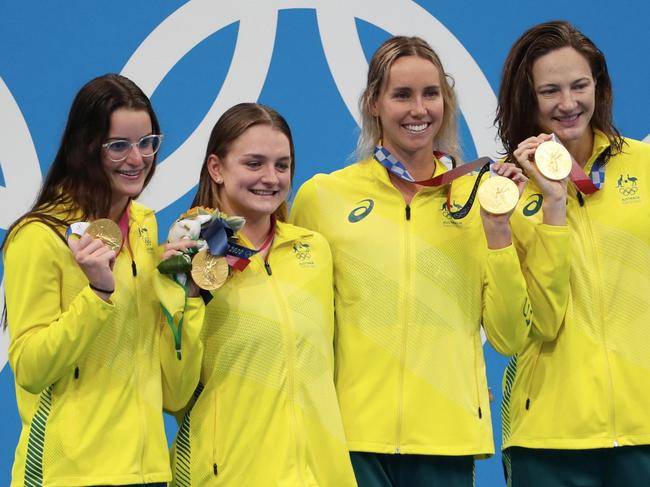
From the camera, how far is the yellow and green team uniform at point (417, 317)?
3.42m

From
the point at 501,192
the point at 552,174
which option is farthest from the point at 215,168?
the point at 552,174

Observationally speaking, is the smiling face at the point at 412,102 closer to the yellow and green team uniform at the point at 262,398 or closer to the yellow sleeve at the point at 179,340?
the yellow and green team uniform at the point at 262,398

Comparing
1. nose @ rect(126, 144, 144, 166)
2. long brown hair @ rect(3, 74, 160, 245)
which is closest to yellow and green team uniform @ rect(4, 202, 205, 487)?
long brown hair @ rect(3, 74, 160, 245)

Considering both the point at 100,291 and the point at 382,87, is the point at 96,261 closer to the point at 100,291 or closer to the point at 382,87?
the point at 100,291

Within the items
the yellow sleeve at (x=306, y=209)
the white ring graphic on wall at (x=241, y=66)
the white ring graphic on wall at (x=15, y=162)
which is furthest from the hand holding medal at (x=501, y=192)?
the white ring graphic on wall at (x=15, y=162)

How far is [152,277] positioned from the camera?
3.24 metres

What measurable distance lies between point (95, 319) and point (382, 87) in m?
1.14

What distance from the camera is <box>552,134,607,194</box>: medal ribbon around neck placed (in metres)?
3.49

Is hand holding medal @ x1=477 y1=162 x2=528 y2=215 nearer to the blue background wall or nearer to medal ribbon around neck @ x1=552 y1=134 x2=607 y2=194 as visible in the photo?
medal ribbon around neck @ x1=552 y1=134 x2=607 y2=194

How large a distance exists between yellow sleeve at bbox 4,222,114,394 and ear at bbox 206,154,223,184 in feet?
1.77

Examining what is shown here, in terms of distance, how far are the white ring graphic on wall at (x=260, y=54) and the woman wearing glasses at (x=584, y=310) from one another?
1.48 meters

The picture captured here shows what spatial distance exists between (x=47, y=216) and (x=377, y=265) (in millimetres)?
934

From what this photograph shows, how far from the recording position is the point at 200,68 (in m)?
4.99

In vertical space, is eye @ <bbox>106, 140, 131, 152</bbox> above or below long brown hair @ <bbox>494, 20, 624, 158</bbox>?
below
